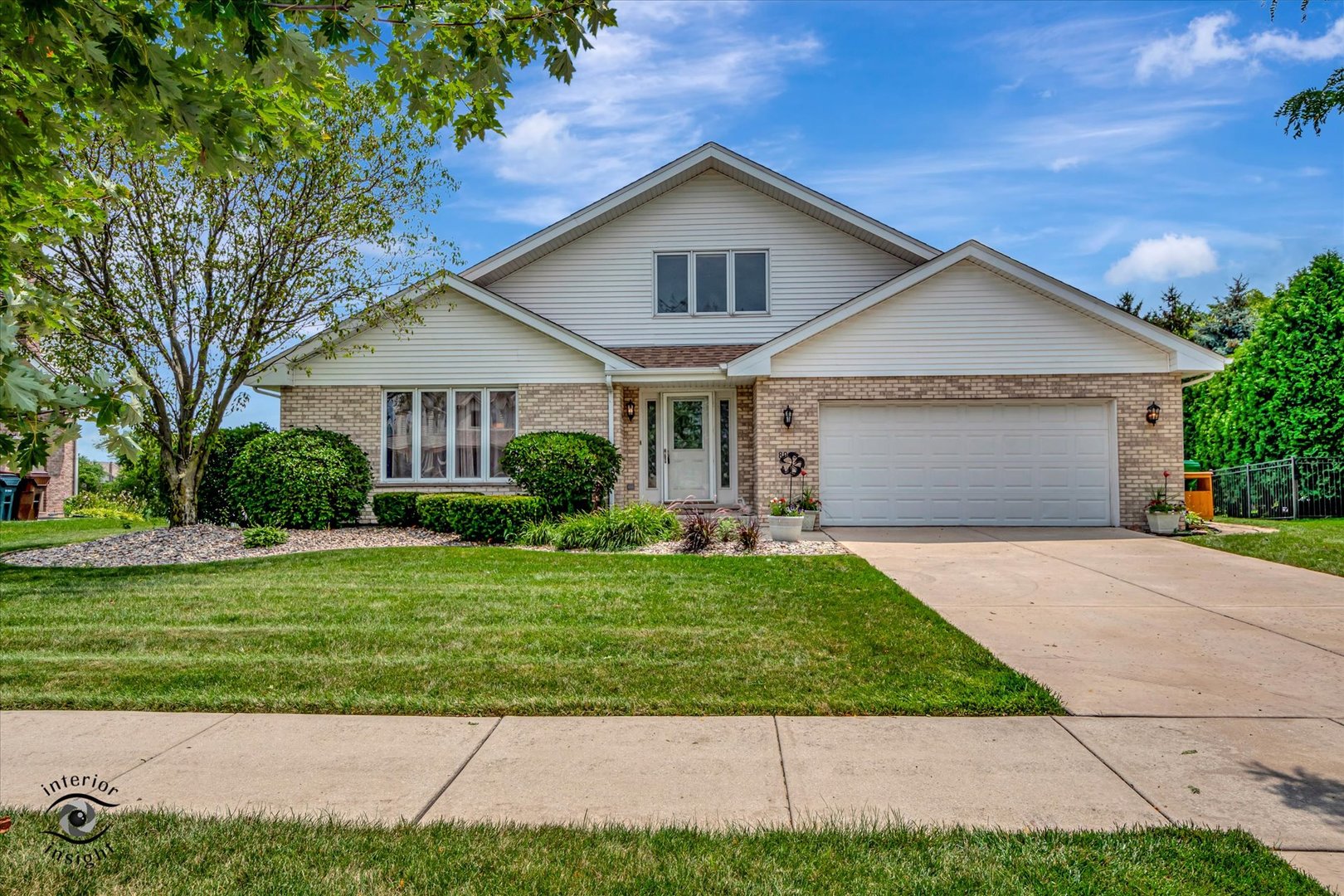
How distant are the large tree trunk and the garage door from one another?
10958 mm

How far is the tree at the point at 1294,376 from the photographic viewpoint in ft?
57.0

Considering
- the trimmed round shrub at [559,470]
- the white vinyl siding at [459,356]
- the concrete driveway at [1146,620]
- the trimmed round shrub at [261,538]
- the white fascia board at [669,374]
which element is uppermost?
the white vinyl siding at [459,356]

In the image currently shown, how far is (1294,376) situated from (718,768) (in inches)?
771

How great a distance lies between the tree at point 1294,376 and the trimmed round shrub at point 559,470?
15159 millimetres

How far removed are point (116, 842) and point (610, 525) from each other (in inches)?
362

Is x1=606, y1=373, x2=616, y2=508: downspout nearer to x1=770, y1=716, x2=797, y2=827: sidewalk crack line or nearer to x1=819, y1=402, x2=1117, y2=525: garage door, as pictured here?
x1=819, y1=402, x2=1117, y2=525: garage door

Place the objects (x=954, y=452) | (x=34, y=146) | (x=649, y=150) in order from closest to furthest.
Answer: (x=34, y=146) → (x=954, y=452) → (x=649, y=150)

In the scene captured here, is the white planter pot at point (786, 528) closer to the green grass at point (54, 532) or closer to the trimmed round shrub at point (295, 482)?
the trimmed round shrub at point (295, 482)

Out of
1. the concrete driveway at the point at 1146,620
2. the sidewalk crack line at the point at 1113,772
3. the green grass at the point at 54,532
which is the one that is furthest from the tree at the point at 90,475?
the sidewalk crack line at the point at 1113,772

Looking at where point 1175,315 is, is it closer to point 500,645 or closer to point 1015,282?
point 1015,282

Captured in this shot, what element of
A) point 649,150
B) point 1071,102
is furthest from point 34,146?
point 649,150

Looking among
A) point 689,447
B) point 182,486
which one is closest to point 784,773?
point 689,447

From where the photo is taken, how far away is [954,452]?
1496cm

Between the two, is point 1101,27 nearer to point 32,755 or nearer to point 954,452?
point 954,452
